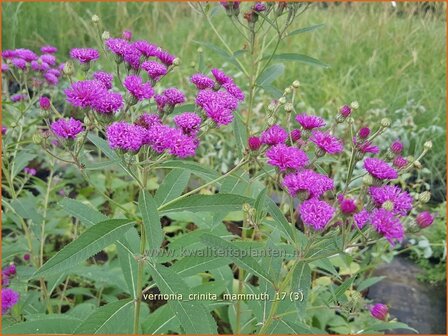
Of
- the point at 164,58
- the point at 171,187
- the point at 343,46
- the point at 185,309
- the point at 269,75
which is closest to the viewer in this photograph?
the point at 185,309

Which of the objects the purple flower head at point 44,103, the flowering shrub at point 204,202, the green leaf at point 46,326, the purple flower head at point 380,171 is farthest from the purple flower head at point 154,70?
the green leaf at point 46,326

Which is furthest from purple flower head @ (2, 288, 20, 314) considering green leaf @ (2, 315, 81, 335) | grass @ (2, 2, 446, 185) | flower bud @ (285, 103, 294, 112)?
grass @ (2, 2, 446, 185)

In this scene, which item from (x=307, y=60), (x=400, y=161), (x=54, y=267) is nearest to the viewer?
(x=54, y=267)

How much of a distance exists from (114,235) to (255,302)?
583 mm

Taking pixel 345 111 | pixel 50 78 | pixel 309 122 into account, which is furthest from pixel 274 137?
pixel 50 78

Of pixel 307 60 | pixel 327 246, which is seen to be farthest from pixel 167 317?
pixel 307 60

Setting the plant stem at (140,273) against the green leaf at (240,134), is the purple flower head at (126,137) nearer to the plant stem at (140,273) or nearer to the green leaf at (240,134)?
the plant stem at (140,273)

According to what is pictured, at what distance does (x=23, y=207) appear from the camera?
190 cm

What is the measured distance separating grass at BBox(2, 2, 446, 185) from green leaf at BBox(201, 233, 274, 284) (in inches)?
108

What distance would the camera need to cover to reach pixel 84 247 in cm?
121

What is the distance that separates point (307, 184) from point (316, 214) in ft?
0.29

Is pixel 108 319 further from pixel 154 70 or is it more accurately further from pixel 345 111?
pixel 345 111

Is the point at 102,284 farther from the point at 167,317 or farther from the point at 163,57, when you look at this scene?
the point at 163,57

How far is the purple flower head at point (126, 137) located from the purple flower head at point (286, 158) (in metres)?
0.30
